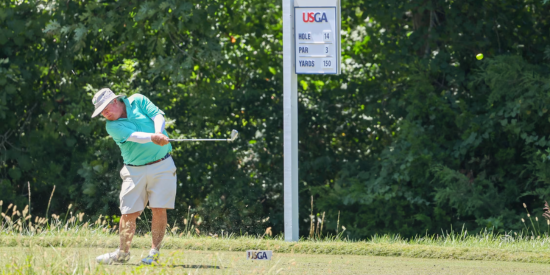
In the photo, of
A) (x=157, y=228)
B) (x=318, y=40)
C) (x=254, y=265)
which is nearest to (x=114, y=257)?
(x=157, y=228)

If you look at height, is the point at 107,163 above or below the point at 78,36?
below

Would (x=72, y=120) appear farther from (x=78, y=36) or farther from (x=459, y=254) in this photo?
(x=459, y=254)

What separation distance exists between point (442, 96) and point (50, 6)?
248 inches

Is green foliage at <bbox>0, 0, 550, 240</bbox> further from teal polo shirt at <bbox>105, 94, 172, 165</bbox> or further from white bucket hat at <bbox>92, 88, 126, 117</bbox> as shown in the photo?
white bucket hat at <bbox>92, 88, 126, 117</bbox>

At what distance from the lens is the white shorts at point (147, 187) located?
18.9 feet

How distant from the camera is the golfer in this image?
566 cm

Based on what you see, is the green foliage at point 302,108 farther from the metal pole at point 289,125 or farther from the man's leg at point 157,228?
the man's leg at point 157,228

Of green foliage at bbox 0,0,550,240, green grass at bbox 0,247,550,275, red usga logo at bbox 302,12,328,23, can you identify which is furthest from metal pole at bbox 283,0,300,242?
green foliage at bbox 0,0,550,240

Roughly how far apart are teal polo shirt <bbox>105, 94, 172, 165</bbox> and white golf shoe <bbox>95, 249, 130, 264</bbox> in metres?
0.69

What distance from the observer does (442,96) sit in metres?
11.5

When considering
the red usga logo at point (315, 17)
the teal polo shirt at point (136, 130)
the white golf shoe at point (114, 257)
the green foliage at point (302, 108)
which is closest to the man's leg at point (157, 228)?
the white golf shoe at point (114, 257)

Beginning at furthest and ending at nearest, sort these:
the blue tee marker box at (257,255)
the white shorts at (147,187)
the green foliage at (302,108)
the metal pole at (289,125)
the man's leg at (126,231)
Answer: the green foliage at (302,108) → the metal pole at (289,125) → the white shorts at (147,187) → the man's leg at (126,231) → the blue tee marker box at (257,255)

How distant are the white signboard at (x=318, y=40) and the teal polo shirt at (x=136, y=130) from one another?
2.05 meters

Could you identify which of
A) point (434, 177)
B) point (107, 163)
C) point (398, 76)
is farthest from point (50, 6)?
point (434, 177)
